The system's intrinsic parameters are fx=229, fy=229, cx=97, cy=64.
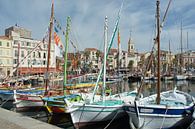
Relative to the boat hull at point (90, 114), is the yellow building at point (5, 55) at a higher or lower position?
higher

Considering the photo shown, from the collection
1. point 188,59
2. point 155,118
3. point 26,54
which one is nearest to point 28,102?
point 155,118

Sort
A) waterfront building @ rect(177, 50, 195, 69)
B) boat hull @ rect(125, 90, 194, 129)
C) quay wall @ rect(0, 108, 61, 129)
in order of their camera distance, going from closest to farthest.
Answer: quay wall @ rect(0, 108, 61, 129) → boat hull @ rect(125, 90, 194, 129) → waterfront building @ rect(177, 50, 195, 69)

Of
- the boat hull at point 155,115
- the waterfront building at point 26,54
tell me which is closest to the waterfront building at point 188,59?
the waterfront building at point 26,54

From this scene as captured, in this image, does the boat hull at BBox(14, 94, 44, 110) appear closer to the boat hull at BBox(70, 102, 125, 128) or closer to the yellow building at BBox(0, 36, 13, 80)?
the boat hull at BBox(70, 102, 125, 128)

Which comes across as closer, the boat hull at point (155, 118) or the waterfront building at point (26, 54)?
the boat hull at point (155, 118)

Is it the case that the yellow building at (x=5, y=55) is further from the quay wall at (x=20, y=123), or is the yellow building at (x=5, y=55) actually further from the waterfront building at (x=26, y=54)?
the quay wall at (x=20, y=123)

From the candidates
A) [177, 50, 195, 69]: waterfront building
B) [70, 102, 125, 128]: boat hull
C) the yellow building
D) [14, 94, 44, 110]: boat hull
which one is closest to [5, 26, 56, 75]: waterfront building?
the yellow building

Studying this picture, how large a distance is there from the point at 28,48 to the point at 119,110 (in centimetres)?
6449

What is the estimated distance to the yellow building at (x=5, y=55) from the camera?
6870 cm

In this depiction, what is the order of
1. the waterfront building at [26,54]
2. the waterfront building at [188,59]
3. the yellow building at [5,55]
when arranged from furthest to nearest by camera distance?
the waterfront building at [188,59] < the waterfront building at [26,54] < the yellow building at [5,55]

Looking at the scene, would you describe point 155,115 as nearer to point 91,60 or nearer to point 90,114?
point 90,114

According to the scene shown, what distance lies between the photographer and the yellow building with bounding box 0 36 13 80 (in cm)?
6870

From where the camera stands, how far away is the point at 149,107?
14.2m

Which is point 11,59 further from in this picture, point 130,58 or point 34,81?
point 130,58
